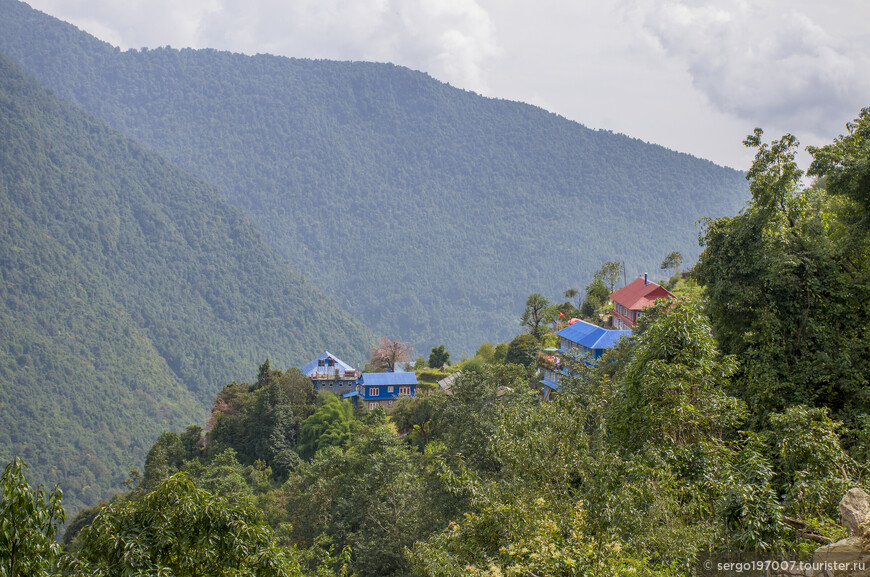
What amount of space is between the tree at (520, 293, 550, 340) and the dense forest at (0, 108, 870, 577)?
121 feet

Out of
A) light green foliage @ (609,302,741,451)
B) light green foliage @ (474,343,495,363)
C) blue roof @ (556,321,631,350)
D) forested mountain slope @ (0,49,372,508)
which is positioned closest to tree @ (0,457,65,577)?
light green foliage @ (609,302,741,451)

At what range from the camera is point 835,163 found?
62.1 ft

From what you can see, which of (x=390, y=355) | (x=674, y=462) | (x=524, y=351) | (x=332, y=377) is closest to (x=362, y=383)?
(x=332, y=377)

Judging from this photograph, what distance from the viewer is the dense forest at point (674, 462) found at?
374 inches

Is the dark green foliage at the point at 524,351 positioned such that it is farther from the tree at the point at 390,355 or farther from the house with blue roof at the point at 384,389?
the tree at the point at 390,355

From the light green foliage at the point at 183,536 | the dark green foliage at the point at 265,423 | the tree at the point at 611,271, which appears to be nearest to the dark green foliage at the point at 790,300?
the light green foliage at the point at 183,536

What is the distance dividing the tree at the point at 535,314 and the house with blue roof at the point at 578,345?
1269 centimetres

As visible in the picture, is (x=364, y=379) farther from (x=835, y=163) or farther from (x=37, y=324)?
(x=37, y=324)

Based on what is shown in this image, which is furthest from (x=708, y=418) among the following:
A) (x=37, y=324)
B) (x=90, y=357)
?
(x=37, y=324)

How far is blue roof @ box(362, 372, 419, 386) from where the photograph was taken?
218 ft

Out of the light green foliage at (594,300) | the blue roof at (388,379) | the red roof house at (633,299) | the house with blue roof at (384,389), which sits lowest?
the house with blue roof at (384,389)

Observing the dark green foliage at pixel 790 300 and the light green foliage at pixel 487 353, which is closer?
the dark green foliage at pixel 790 300

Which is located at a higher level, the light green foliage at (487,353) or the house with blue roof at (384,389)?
the light green foliage at (487,353)

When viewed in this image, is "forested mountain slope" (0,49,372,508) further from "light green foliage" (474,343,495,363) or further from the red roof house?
the red roof house
